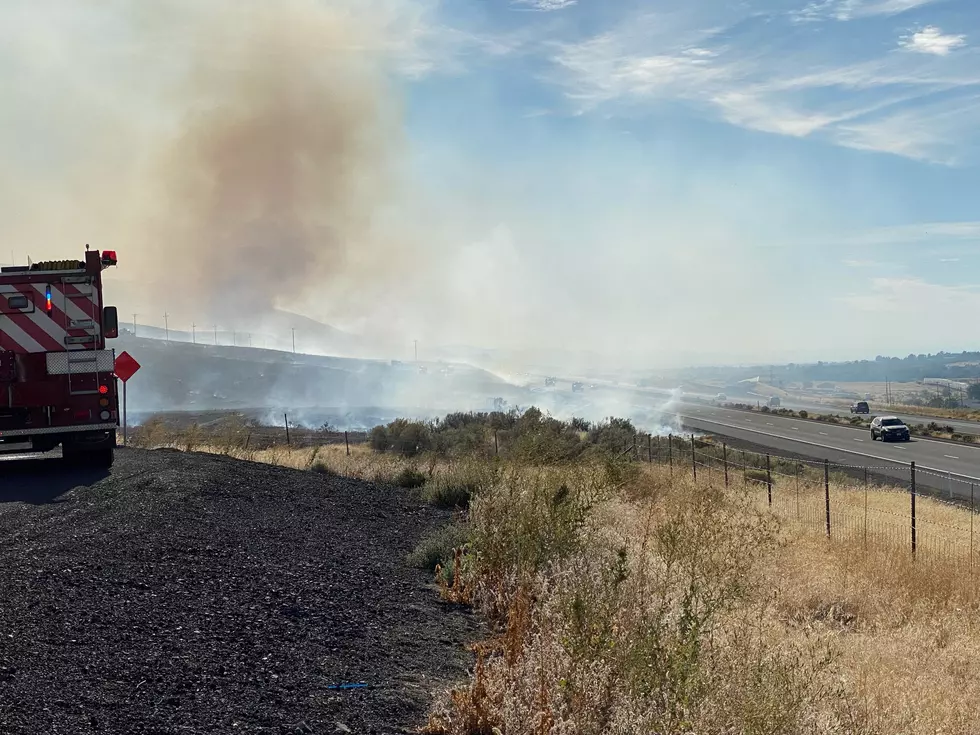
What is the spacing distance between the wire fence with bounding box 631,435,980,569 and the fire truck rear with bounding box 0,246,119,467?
1008 centimetres

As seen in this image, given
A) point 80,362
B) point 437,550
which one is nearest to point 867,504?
point 437,550

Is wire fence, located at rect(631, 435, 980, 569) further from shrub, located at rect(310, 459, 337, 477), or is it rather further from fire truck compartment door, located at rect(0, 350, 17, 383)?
fire truck compartment door, located at rect(0, 350, 17, 383)

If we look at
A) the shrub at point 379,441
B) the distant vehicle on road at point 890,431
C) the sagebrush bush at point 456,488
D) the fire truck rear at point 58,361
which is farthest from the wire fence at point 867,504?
the distant vehicle on road at point 890,431

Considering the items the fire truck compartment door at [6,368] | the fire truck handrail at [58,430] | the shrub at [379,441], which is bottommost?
the shrub at [379,441]

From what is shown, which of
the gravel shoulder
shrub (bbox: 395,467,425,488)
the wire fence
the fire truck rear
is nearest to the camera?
the gravel shoulder

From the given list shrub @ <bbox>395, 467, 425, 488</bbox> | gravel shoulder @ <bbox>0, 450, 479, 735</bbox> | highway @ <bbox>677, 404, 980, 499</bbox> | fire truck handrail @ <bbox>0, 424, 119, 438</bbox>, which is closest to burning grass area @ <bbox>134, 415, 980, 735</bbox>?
gravel shoulder @ <bbox>0, 450, 479, 735</bbox>

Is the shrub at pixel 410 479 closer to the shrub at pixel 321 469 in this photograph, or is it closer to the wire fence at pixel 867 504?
the shrub at pixel 321 469

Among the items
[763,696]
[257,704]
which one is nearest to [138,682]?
[257,704]

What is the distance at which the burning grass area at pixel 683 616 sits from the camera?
4.31 meters

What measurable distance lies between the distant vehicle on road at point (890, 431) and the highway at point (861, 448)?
0.56 m

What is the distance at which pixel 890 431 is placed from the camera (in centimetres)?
3994

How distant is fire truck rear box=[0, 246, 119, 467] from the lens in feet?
37.7

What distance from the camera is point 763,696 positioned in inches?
159

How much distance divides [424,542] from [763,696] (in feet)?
16.7
